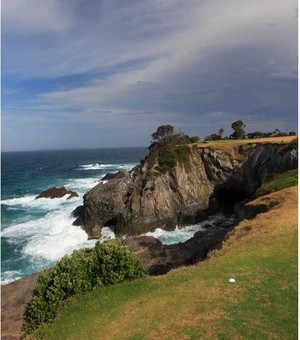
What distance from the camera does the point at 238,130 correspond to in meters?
84.8

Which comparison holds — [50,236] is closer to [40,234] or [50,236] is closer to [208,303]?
[40,234]

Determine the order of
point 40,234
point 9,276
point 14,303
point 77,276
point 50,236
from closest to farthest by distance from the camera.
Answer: point 77,276 < point 14,303 < point 9,276 < point 50,236 < point 40,234

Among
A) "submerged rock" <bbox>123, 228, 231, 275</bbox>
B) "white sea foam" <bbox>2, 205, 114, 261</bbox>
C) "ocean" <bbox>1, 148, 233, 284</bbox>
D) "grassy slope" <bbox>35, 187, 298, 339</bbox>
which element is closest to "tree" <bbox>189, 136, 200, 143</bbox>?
"ocean" <bbox>1, 148, 233, 284</bbox>

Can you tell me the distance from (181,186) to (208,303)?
1615 inches

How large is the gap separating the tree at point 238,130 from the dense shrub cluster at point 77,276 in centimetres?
6685

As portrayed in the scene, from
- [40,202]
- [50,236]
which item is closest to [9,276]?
[50,236]

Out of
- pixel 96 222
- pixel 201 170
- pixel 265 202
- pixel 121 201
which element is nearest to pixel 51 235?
pixel 96 222

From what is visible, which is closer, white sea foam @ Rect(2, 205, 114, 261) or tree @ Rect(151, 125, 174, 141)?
white sea foam @ Rect(2, 205, 114, 261)

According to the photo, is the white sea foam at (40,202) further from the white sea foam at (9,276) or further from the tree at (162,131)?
the white sea foam at (9,276)

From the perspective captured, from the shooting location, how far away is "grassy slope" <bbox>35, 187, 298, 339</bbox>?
1512 cm

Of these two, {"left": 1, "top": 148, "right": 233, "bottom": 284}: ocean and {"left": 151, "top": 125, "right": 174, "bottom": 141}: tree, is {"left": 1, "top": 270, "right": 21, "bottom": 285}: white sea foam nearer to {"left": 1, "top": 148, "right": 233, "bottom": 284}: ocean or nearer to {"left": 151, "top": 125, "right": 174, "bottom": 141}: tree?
{"left": 1, "top": 148, "right": 233, "bottom": 284}: ocean

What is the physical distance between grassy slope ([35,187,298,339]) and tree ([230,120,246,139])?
62525 mm

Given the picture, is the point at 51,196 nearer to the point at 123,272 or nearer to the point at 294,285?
the point at 123,272

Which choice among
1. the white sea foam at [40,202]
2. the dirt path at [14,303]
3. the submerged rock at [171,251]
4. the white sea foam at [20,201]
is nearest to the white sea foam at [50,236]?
the dirt path at [14,303]
